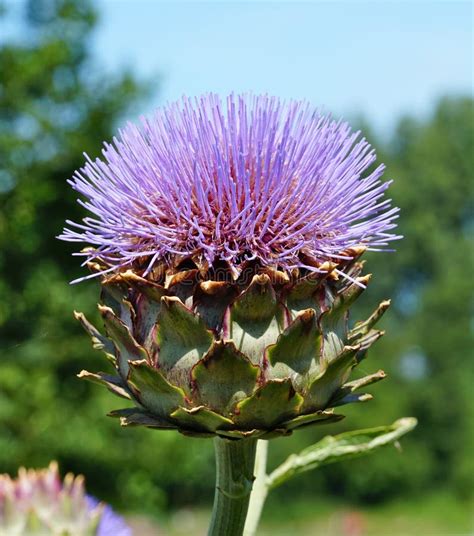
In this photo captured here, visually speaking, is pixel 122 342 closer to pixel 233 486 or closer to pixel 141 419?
pixel 141 419

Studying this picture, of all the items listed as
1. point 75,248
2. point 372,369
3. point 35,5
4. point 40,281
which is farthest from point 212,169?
point 372,369

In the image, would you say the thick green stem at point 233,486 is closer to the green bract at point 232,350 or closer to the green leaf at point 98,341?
the green bract at point 232,350

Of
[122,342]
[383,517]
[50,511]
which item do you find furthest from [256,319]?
[383,517]

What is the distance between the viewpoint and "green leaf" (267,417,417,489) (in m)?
1.04

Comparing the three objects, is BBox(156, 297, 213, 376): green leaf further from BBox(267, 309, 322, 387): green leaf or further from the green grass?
the green grass

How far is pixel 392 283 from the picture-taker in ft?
46.1

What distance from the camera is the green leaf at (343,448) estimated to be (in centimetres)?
104

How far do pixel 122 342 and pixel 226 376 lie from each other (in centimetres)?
14

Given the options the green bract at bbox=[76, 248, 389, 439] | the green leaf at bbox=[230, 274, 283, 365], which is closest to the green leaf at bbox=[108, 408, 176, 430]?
the green bract at bbox=[76, 248, 389, 439]

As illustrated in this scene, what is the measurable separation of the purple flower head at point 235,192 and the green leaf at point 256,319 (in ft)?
0.12

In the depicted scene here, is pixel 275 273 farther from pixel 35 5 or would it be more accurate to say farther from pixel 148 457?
pixel 35 5

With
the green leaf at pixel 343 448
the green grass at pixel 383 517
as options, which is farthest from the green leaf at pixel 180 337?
the green grass at pixel 383 517

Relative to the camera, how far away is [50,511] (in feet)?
3.34

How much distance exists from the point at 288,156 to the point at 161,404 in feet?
1.03
